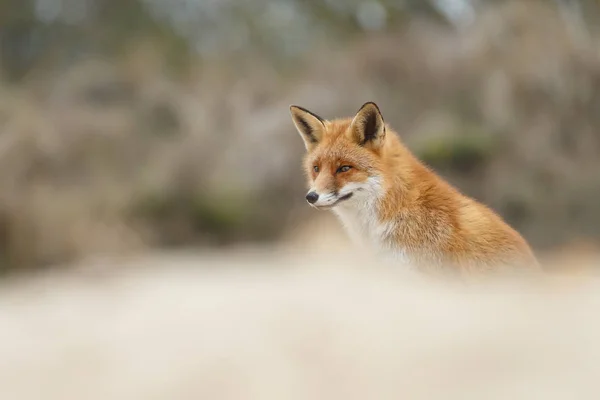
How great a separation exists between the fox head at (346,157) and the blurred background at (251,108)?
201 inches

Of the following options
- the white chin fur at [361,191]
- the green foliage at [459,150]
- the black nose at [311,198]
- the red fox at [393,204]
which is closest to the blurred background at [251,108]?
the green foliage at [459,150]

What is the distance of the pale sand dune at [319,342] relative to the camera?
162 cm

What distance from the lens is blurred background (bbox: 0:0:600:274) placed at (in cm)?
868

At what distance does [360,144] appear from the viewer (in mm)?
2418

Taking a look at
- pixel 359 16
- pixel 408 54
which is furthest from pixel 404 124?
pixel 359 16

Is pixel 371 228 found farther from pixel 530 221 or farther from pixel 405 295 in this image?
pixel 530 221

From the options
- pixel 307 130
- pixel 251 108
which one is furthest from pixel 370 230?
pixel 251 108

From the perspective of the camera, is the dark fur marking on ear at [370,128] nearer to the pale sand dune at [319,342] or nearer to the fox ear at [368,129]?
the fox ear at [368,129]

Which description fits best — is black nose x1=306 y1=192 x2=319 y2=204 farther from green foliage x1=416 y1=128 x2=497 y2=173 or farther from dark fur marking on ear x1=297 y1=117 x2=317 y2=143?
green foliage x1=416 y1=128 x2=497 y2=173

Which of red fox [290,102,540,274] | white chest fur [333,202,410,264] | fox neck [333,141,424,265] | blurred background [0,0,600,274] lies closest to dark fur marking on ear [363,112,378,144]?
red fox [290,102,540,274]

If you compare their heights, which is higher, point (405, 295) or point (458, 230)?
point (458, 230)

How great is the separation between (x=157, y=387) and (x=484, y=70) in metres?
9.14

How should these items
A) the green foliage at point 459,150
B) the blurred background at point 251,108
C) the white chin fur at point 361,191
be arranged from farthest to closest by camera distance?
the blurred background at point 251,108
the green foliage at point 459,150
the white chin fur at point 361,191

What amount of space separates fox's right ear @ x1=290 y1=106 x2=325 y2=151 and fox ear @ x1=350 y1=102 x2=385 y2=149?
13 cm
